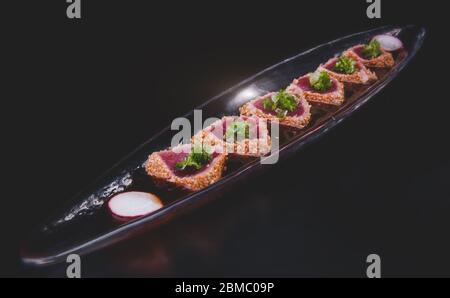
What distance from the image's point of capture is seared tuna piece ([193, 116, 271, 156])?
138 inches

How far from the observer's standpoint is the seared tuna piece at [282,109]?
390cm

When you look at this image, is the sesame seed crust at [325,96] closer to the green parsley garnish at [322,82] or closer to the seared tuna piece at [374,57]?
the green parsley garnish at [322,82]

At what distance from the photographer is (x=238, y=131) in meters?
3.58

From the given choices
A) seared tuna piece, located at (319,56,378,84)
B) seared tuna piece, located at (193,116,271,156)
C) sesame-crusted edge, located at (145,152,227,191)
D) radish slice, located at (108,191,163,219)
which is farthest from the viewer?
seared tuna piece, located at (319,56,378,84)

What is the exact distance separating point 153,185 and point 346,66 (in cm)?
242

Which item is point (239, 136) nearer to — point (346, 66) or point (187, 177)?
point (187, 177)

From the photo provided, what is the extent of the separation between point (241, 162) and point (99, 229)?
113 centimetres

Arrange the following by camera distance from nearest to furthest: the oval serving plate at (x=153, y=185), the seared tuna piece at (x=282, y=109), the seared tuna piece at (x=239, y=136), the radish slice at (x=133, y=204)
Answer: the oval serving plate at (x=153, y=185) → the radish slice at (x=133, y=204) → the seared tuna piece at (x=239, y=136) → the seared tuna piece at (x=282, y=109)

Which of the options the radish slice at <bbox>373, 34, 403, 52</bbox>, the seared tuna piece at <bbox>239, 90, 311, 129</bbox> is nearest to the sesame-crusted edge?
the seared tuna piece at <bbox>239, 90, 311, 129</bbox>

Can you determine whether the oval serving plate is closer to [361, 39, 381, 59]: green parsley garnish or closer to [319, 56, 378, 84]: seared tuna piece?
[319, 56, 378, 84]: seared tuna piece

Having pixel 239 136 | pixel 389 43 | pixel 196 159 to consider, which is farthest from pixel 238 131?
pixel 389 43

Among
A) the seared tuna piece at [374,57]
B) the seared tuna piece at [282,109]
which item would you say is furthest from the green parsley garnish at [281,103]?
the seared tuna piece at [374,57]

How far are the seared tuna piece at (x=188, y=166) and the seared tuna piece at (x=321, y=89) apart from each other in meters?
1.31

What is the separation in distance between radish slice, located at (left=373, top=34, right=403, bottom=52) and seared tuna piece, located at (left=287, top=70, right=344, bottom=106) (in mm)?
1094
